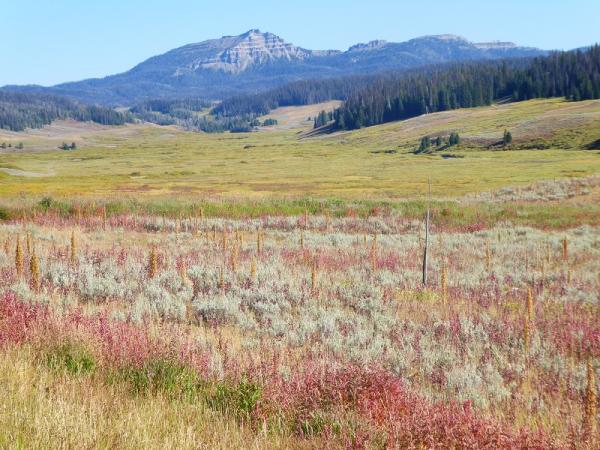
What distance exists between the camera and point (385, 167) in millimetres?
90625

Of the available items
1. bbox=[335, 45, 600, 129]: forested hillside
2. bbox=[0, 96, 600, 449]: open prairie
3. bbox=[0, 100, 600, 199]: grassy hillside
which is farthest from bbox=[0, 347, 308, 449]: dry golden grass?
bbox=[335, 45, 600, 129]: forested hillside

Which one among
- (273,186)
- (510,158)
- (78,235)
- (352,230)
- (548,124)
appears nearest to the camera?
(78,235)

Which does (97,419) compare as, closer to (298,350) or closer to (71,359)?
(71,359)

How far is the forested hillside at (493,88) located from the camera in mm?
151875

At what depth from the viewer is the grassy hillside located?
5728cm

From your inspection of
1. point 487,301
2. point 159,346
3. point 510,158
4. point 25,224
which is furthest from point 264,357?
point 510,158

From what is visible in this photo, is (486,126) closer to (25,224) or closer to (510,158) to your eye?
(510,158)

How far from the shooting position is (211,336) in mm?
9711

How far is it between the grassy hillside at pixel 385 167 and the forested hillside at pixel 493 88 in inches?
382

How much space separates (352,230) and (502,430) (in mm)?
26739

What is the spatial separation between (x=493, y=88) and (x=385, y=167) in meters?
104

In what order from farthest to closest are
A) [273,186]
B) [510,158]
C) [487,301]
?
[510,158] < [273,186] < [487,301]

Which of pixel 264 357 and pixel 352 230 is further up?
pixel 264 357

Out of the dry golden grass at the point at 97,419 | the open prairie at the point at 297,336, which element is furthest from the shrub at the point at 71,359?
the dry golden grass at the point at 97,419
